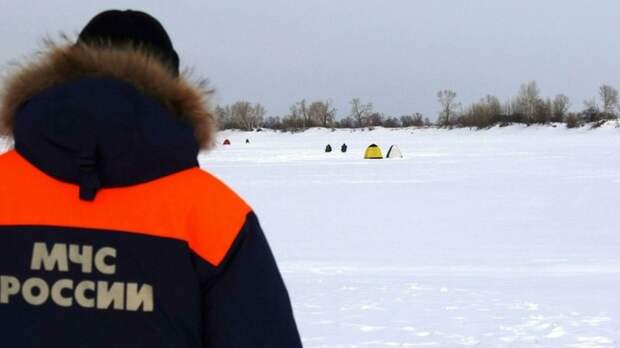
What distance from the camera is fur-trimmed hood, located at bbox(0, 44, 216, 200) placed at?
4.24ft

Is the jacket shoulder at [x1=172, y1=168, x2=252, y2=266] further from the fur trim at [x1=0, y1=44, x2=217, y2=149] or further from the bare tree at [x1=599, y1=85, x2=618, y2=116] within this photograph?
the bare tree at [x1=599, y1=85, x2=618, y2=116]

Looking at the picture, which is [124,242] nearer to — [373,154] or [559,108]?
[373,154]

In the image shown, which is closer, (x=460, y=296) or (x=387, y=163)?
(x=460, y=296)

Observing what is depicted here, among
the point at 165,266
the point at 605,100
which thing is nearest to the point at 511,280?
the point at 165,266

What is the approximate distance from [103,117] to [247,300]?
42 centimetres

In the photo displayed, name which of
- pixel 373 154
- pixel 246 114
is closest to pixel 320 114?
pixel 246 114

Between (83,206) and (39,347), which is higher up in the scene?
(83,206)

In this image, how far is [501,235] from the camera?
30.4 ft

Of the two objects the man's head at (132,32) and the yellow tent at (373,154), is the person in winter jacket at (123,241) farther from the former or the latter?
the yellow tent at (373,154)

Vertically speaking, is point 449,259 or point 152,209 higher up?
point 152,209

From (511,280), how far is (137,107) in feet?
18.9

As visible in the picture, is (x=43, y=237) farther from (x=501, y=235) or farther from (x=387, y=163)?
(x=387, y=163)

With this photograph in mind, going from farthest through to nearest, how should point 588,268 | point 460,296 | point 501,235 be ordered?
point 501,235 → point 588,268 → point 460,296

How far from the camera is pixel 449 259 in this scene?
25.4 ft
